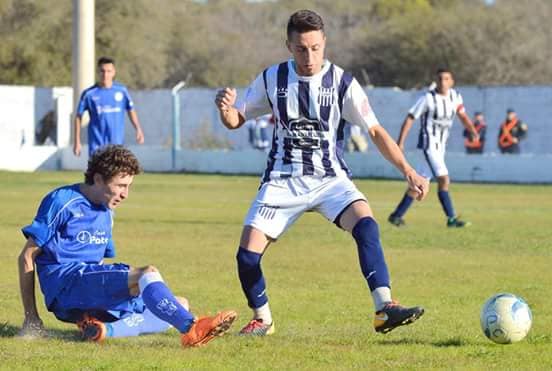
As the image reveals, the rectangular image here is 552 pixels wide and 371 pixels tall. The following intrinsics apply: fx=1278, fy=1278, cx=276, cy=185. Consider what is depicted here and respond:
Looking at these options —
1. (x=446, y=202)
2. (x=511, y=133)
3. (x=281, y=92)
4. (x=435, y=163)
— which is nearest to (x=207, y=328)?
(x=281, y=92)

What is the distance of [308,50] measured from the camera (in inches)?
297

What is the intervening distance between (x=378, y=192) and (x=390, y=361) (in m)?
17.5

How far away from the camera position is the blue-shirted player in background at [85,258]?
24.2 feet

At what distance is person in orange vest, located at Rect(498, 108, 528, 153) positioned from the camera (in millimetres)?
31938

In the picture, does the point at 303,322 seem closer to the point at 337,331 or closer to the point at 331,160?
the point at 337,331

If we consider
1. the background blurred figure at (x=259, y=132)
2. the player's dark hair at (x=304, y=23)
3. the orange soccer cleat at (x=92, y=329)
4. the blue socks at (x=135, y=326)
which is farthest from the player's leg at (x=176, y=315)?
the background blurred figure at (x=259, y=132)

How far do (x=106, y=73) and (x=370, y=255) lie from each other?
9641 millimetres

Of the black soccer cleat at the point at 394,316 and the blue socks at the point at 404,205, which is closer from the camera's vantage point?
the black soccer cleat at the point at 394,316

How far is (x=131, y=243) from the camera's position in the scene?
46.1 ft

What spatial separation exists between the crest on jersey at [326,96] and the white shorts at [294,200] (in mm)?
473

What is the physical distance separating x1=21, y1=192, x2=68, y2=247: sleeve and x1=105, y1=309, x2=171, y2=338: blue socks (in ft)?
2.23

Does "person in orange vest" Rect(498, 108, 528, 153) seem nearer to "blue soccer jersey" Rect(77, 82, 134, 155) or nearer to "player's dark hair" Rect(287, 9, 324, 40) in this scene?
"blue soccer jersey" Rect(77, 82, 134, 155)

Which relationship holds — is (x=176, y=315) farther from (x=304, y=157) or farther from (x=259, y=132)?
(x=259, y=132)

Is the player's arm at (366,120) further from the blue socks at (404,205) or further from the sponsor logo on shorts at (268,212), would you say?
the blue socks at (404,205)
